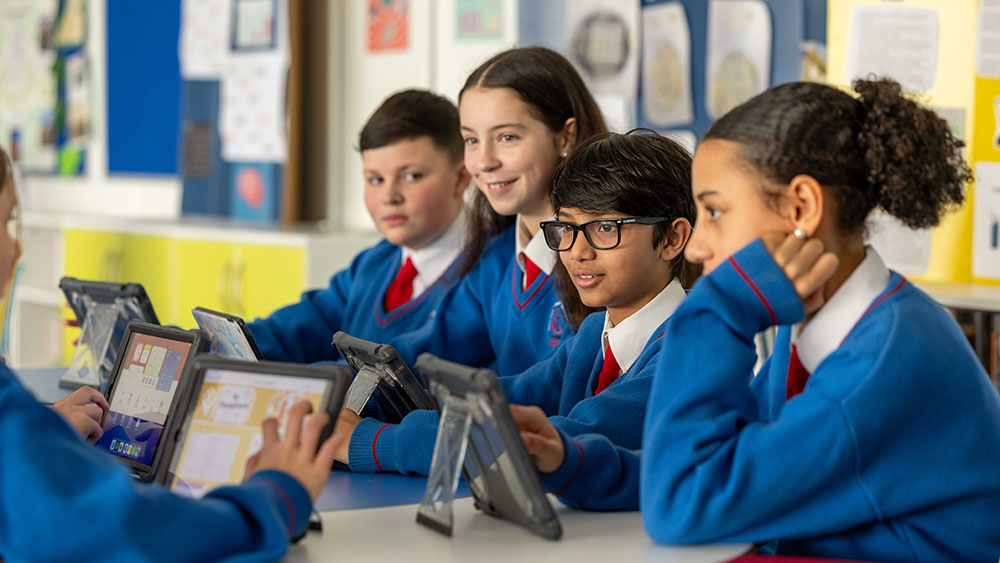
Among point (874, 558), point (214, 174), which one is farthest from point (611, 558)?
point (214, 174)

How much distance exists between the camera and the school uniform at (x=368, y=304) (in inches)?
101

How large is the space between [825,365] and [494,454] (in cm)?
40

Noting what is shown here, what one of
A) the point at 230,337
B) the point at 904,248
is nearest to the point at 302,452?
the point at 230,337

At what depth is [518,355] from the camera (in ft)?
7.50

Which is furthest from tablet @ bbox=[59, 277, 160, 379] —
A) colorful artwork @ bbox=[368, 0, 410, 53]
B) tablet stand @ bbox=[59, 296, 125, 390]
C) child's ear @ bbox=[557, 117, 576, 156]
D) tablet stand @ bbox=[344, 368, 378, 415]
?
colorful artwork @ bbox=[368, 0, 410, 53]

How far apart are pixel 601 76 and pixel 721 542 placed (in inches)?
107

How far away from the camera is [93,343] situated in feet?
8.03

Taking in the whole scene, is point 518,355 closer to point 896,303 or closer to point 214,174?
point 896,303

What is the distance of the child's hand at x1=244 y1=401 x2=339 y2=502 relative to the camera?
1.27 m

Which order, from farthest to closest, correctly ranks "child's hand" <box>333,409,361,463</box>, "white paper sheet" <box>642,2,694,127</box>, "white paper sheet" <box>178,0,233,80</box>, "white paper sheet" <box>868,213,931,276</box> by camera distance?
"white paper sheet" <box>178,0,233,80</box>, "white paper sheet" <box>642,2,694,127</box>, "white paper sheet" <box>868,213,931,276</box>, "child's hand" <box>333,409,361,463</box>

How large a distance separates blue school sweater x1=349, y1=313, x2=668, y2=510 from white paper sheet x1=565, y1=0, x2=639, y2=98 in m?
2.00

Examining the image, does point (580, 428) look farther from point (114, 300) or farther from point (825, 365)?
point (114, 300)

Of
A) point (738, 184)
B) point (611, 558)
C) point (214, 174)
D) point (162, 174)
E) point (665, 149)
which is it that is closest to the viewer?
point (611, 558)

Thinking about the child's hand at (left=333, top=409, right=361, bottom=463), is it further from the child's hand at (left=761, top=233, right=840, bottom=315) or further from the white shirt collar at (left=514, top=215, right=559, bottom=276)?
the child's hand at (left=761, top=233, right=840, bottom=315)
